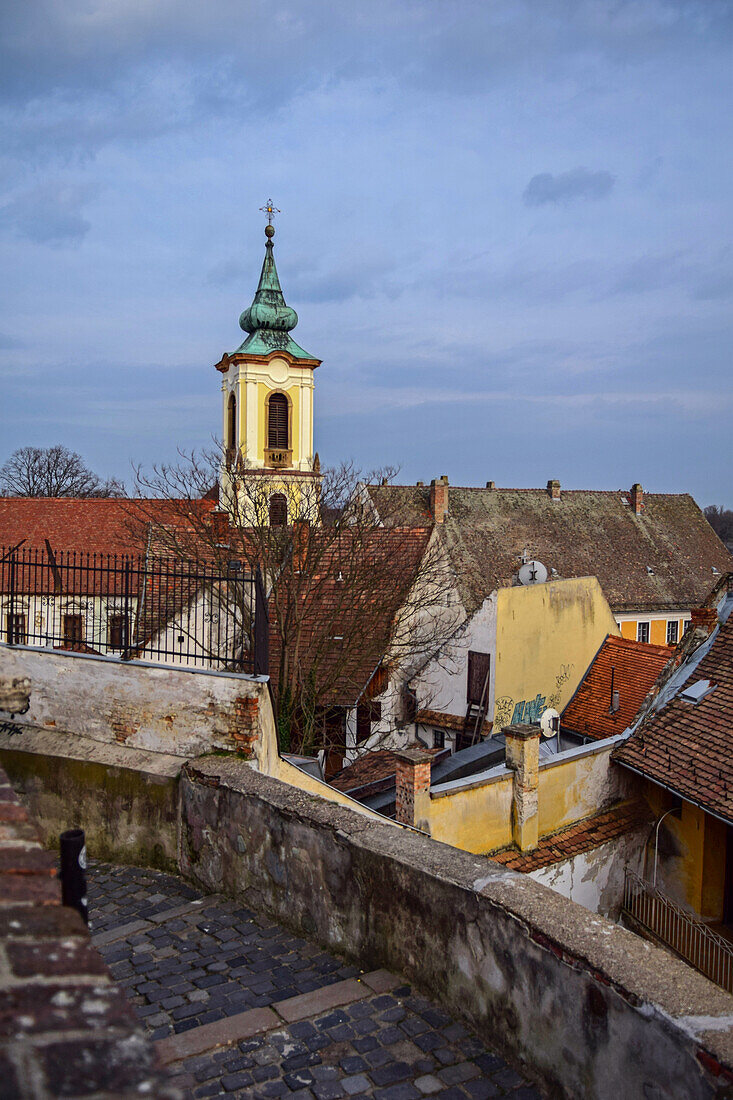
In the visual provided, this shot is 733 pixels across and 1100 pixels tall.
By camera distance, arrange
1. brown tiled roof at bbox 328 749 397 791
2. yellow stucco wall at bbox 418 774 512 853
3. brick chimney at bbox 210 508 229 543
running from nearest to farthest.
→ yellow stucco wall at bbox 418 774 512 853 < brown tiled roof at bbox 328 749 397 791 < brick chimney at bbox 210 508 229 543

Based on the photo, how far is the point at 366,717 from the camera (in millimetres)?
23391

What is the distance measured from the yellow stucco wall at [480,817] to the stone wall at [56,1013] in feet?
36.9

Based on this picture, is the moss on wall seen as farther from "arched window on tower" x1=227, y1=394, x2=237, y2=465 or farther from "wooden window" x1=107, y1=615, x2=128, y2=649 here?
"arched window on tower" x1=227, y1=394, x2=237, y2=465

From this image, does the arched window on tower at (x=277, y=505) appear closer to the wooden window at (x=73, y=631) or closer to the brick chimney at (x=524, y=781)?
the brick chimney at (x=524, y=781)

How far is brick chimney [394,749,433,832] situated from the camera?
12070mm

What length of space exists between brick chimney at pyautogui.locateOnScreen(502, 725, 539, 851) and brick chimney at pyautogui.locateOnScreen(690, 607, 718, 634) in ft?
11.7

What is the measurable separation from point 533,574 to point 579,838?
36.6 ft

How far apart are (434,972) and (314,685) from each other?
14.0 m

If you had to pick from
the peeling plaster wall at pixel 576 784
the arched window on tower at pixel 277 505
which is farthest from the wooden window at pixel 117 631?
the arched window on tower at pixel 277 505

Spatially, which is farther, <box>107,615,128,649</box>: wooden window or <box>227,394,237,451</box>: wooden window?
<box>227,394,237,451</box>: wooden window

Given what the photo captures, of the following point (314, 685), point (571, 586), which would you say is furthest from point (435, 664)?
point (314, 685)

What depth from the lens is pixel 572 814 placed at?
13570 millimetres

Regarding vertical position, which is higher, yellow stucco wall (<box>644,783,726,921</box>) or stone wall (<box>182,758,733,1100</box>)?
stone wall (<box>182,758,733,1100</box>)

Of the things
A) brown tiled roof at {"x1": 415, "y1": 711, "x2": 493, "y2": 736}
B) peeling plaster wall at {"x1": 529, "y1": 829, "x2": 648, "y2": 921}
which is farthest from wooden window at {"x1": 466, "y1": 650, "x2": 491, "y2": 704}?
peeling plaster wall at {"x1": 529, "y1": 829, "x2": 648, "y2": 921}
